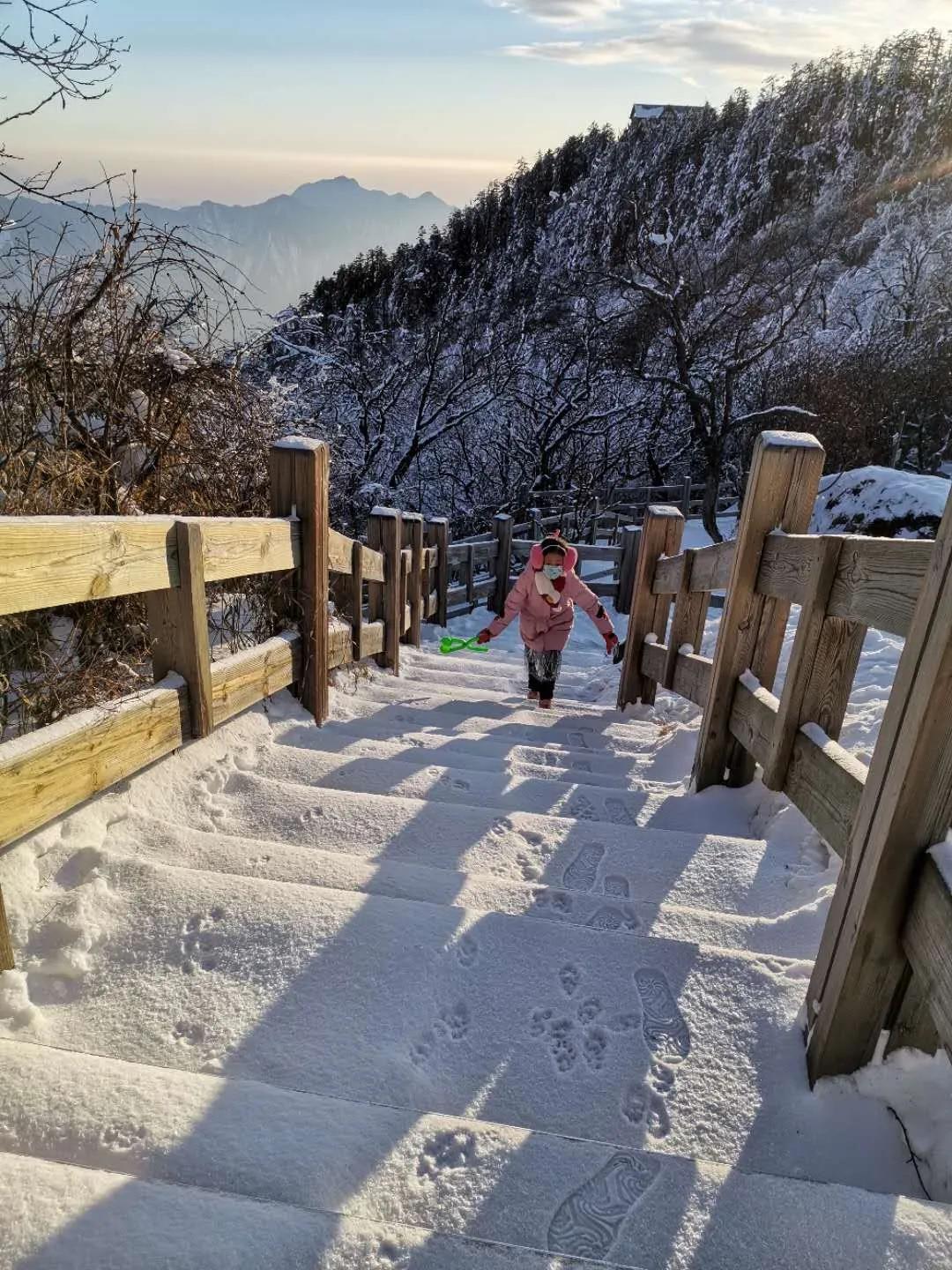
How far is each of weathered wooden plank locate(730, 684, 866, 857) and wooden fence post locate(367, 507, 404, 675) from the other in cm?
363

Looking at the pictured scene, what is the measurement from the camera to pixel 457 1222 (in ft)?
3.85

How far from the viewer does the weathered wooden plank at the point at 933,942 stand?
1229mm

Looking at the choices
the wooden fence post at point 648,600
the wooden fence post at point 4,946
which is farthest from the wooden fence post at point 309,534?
the wooden fence post at point 648,600

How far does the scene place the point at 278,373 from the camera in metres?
16.1

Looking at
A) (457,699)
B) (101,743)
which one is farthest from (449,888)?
(457,699)

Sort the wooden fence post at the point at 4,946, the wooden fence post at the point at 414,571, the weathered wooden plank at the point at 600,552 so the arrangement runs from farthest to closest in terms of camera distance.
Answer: the weathered wooden plank at the point at 600,552 < the wooden fence post at the point at 414,571 < the wooden fence post at the point at 4,946

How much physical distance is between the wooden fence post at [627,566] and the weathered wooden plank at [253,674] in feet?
23.7

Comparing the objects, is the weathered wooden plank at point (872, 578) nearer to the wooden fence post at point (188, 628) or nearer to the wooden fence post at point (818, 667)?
the wooden fence post at point (818, 667)

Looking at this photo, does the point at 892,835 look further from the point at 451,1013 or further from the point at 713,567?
the point at 713,567

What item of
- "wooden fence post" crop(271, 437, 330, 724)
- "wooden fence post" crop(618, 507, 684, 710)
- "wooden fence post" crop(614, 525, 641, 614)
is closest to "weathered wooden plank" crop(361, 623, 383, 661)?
"wooden fence post" crop(271, 437, 330, 724)

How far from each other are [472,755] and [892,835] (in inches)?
102

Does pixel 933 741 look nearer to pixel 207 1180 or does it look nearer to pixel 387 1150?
pixel 387 1150

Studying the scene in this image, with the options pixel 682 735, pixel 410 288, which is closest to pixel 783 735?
pixel 682 735

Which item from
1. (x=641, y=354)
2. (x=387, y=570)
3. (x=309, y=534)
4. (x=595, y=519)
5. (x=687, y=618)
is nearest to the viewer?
(x=309, y=534)
